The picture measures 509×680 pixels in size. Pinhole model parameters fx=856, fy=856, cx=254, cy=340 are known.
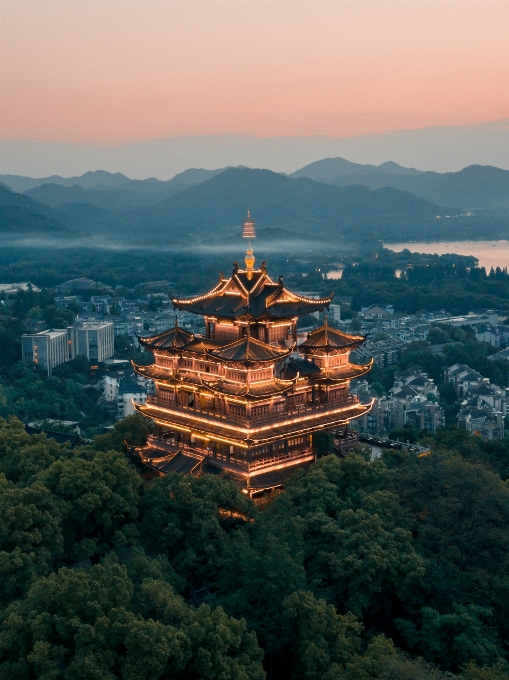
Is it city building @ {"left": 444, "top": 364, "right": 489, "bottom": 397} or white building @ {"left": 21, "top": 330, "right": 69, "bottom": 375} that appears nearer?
city building @ {"left": 444, "top": 364, "right": 489, "bottom": 397}

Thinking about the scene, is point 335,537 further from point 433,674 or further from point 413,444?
point 413,444

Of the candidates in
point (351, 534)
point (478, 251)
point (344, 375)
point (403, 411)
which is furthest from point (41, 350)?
point (478, 251)

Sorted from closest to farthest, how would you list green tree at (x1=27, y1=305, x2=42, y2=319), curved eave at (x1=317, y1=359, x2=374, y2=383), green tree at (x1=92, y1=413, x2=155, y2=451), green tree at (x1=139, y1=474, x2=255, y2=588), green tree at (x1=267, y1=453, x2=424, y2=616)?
green tree at (x1=267, y1=453, x2=424, y2=616)
green tree at (x1=139, y1=474, x2=255, y2=588)
curved eave at (x1=317, y1=359, x2=374, y2=383)
green tree at (x1=92, y1=413, x2=155, y2=451)
green tree at (x1=27, y1=305, x2=42, y2=319)

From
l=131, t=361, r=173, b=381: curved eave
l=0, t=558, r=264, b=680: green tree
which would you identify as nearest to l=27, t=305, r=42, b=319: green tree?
l=131, t=361, r=173, b=381: curved eave

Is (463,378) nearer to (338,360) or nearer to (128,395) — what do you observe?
(128,395)

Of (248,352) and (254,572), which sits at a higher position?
(248,352)

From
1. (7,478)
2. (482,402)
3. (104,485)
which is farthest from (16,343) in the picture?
(104,485)

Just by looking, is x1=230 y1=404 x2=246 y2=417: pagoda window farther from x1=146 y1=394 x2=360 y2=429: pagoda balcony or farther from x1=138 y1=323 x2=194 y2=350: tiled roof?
x1=138 y1=323 x2=194 y2=350: tiled roof
